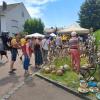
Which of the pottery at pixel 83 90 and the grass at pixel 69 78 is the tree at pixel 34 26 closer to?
the grass at pixel 69 78

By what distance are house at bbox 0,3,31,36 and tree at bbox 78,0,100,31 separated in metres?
13.1

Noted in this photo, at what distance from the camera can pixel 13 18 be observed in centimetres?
6769

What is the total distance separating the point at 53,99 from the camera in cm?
1061

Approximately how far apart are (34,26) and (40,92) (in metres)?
53.9

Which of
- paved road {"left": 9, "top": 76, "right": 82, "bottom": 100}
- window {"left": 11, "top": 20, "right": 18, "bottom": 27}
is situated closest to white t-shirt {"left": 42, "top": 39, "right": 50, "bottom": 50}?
paved road {"left": 9, "top": 76, "right": 82, "bottom": 100}

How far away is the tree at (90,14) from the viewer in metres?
58.2

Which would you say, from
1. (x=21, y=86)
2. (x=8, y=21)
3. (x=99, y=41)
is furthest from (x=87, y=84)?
(x=8, y=21)

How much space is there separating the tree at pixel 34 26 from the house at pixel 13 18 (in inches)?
89.5

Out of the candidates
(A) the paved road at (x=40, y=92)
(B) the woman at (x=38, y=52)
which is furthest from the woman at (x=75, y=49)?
(B) the woman at (x=38, y=52)

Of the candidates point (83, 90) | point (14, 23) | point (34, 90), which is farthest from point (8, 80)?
point (14, 23)

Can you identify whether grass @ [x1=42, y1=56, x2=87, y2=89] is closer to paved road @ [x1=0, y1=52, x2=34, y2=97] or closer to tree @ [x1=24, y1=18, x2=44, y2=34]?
paved road @ [x1=0, y1=52, x2=34, y2=97]

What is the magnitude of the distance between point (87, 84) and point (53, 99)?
1607 millimetres

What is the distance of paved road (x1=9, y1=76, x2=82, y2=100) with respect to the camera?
1082 centimetres

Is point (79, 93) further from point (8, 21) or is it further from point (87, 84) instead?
point (8, 21)
